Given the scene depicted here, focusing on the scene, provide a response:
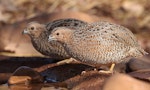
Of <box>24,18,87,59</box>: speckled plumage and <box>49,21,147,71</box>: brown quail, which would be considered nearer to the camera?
<box>49,21,147,71</box>: brown quail

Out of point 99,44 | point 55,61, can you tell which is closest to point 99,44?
point 99,44

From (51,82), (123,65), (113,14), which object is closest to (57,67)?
(51,82)

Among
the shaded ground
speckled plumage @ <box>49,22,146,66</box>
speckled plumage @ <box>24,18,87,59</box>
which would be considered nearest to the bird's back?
speckled plumage @ <box>49,22,146,66</box>

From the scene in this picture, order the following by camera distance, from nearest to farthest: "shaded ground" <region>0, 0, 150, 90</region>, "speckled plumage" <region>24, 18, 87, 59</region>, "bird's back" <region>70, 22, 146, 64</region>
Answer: "shaded ground" <region>0, 0, 150, 90</region> < "bird's back" <region>70, 22, 146, 64</region> < "speckled plumage" <region>24, 18, 87, 59</region>

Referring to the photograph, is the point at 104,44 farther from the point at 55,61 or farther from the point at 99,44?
the point at 55,61

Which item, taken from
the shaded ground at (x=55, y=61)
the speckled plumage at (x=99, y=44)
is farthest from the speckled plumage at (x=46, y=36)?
the speckled plumage at (x=99, y=44)

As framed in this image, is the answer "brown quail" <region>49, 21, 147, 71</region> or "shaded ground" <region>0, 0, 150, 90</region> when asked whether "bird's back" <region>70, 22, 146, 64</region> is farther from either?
"shaded ground" <region>0, 0, 150, 90</region>
